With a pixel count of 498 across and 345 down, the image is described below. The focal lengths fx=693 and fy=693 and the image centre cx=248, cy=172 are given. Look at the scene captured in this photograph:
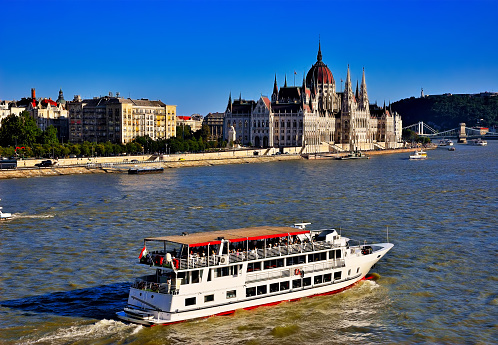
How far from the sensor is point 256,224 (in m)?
40.0

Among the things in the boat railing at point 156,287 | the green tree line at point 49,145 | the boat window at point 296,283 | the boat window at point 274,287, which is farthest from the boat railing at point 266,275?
the green tree line at point 49,145

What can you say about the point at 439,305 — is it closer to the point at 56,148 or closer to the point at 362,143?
the point at 56,148

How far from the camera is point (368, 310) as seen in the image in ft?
79.2

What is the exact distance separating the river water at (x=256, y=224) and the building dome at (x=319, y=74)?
115 meters

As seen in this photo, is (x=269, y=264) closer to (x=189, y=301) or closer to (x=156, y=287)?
(x=189, y=301)

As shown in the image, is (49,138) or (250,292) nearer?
(250,292)

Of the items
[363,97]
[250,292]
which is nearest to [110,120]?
[363,97]

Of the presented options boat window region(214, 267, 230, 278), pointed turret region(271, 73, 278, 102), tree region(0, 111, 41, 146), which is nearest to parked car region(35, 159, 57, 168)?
tree region(0, 111, 41, 146)

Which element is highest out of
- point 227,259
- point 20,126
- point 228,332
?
point 20,126

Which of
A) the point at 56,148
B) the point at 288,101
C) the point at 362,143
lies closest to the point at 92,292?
the point at 56,148

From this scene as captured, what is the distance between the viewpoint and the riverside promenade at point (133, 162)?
78688 millimetres

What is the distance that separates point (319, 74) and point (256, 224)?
142m

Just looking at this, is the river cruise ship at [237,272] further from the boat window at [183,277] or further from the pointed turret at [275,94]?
the pointed turret at [275,94]

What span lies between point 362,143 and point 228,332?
162089 mm
